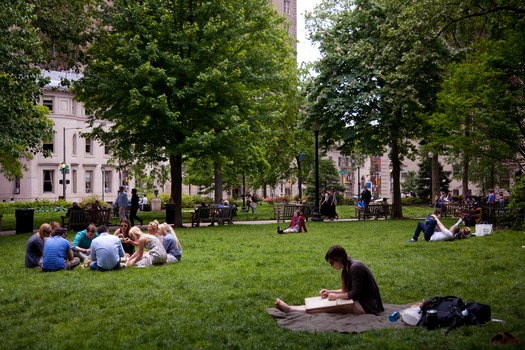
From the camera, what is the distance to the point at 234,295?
868cm

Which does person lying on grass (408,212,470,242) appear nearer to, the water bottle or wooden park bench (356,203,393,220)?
the water bottle

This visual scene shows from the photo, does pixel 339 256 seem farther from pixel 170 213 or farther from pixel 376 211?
pixel 376 211

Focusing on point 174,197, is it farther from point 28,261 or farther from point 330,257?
point 330,257

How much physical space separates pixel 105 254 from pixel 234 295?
4039 millimetres

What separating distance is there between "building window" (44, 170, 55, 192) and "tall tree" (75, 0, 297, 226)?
119 ft

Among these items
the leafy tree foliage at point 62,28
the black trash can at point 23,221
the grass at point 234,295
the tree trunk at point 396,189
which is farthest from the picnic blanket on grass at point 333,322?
the tree trunk at point 396,189

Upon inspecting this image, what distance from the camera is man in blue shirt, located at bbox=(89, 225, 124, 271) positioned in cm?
1159

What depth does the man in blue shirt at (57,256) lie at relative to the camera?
11.7m

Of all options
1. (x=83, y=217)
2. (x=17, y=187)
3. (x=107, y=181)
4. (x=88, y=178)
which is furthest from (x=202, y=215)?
(x=107, y=181)

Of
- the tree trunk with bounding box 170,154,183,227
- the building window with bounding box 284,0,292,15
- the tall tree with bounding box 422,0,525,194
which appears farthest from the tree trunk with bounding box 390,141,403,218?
the building window with bounding box 284,0,292,15

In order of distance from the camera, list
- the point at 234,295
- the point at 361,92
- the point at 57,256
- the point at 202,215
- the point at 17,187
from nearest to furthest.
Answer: the point at 234,295
the point at 57,256
the point at 202,215
the point at 361,92
the point at 17,187

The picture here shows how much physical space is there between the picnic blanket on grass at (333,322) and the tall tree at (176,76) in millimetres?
16148

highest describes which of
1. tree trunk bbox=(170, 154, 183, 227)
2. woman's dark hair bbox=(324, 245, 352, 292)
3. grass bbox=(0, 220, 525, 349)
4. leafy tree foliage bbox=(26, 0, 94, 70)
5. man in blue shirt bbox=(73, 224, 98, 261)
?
leafy tree foliage bbox=(26, 0, 94, 70)

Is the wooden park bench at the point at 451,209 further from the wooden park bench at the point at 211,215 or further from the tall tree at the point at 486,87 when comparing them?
the wooden park bench at the point at 211,215
